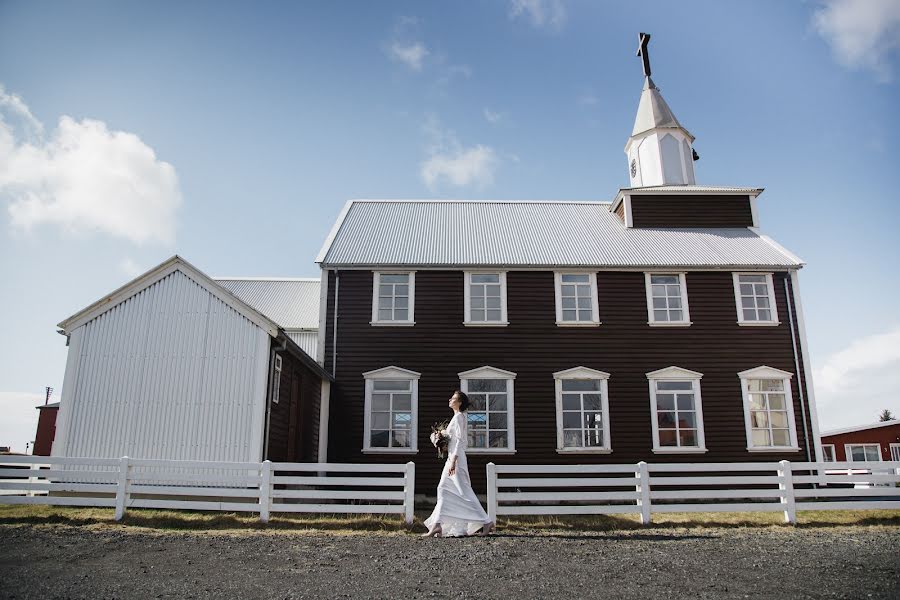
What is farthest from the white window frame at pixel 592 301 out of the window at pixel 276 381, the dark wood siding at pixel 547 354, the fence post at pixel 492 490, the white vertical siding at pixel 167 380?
the white vertical siding at pixel 167 380

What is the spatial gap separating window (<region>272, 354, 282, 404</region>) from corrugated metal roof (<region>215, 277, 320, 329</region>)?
912cm

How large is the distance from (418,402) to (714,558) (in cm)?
970

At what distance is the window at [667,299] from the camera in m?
18.0

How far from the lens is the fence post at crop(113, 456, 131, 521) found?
35.5 ft

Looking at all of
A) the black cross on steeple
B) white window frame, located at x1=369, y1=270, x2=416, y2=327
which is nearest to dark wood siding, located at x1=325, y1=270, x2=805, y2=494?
white window frame, located at x1=369, y1=270, x2=416, y2=327

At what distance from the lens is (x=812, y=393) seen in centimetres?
1758

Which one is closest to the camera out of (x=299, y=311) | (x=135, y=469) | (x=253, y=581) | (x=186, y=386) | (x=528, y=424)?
(x=253, y=581)

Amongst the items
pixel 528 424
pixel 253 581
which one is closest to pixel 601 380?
pixel 528 424

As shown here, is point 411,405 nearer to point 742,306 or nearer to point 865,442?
point 742,306

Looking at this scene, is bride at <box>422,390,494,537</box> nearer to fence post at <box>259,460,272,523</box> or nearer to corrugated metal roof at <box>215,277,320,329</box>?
fence post at <box>259,460,272,523</box>

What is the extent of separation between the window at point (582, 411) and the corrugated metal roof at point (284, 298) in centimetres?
1004

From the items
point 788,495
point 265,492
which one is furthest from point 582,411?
point 265,492

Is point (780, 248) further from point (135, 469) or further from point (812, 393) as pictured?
point (135, 469)

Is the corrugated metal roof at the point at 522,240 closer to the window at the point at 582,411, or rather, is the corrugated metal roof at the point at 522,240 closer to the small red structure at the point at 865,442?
the window at the point at 582,411
